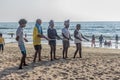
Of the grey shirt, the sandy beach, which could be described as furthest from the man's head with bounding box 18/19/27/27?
the sandy beach

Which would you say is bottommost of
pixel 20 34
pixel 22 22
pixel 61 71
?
pixel 61 71

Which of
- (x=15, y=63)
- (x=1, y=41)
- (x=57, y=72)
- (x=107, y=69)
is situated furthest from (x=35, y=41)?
(x=1, y=41)

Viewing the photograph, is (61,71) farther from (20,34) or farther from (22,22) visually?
(22,22)

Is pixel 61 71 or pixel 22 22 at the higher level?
pixel 22 22

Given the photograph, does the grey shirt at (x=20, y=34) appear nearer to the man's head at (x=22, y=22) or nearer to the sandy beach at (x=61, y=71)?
the man's head at (x=22, y=22)

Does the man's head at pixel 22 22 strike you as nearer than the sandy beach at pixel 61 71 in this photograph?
No

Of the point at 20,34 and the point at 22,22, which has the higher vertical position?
the point at 22,22

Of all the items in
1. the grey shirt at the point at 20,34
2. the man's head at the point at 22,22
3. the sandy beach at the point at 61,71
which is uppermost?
the man's head at the point at 22,22

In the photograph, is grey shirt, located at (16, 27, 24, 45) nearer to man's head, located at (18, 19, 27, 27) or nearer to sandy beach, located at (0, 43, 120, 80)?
man's head, located at (18, 19, 27, 27)

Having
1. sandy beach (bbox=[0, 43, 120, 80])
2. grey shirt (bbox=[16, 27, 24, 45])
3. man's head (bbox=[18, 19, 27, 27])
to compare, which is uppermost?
man's head (bbox=[18, 19, 27, 27])

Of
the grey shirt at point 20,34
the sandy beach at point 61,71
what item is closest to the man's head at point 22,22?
the grey shirt at point 20,34

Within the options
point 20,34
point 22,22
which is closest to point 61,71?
point 20,34

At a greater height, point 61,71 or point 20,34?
point 20,34

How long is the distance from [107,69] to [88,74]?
1.17m
